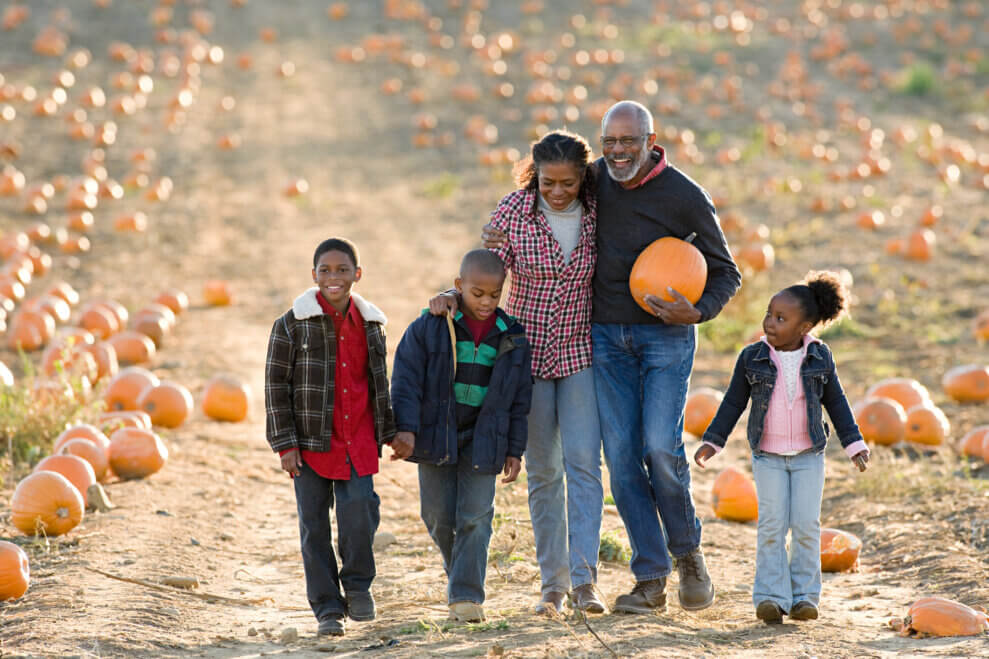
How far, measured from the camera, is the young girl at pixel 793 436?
4.90 m

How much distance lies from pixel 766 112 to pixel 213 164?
8.91m

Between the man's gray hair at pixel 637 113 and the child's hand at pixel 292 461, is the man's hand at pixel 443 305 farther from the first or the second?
the man's gray hair at pixel 637 113

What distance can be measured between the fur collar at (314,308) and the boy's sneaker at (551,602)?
1.34 metres

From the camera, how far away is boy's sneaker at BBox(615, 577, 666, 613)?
5021 millimetres

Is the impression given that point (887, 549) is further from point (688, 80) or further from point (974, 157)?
point (688, 80)

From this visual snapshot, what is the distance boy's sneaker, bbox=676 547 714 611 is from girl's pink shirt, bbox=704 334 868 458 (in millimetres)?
516

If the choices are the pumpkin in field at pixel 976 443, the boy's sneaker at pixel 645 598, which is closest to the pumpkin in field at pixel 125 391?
the boy's sneaker at pixel 645 598

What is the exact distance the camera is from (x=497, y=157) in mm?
17500

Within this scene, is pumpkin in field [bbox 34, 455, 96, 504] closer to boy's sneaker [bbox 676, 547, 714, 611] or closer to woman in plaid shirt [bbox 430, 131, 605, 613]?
woman in plaid shirt [bbox 430, 131, 605, 613]

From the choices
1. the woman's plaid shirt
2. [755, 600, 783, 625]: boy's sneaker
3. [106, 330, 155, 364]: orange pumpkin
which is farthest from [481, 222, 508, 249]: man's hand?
[106, 330, 155, 364]: orange pumpkin

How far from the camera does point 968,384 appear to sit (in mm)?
8906

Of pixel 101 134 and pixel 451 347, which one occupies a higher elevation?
pixel 101 134

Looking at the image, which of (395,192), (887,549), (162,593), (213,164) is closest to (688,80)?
(395,192)

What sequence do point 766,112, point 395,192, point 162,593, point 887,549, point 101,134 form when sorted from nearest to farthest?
1. point 162,593
2. point 887,549
3. point 395,192
4. point 101,134
5. point 766,112
